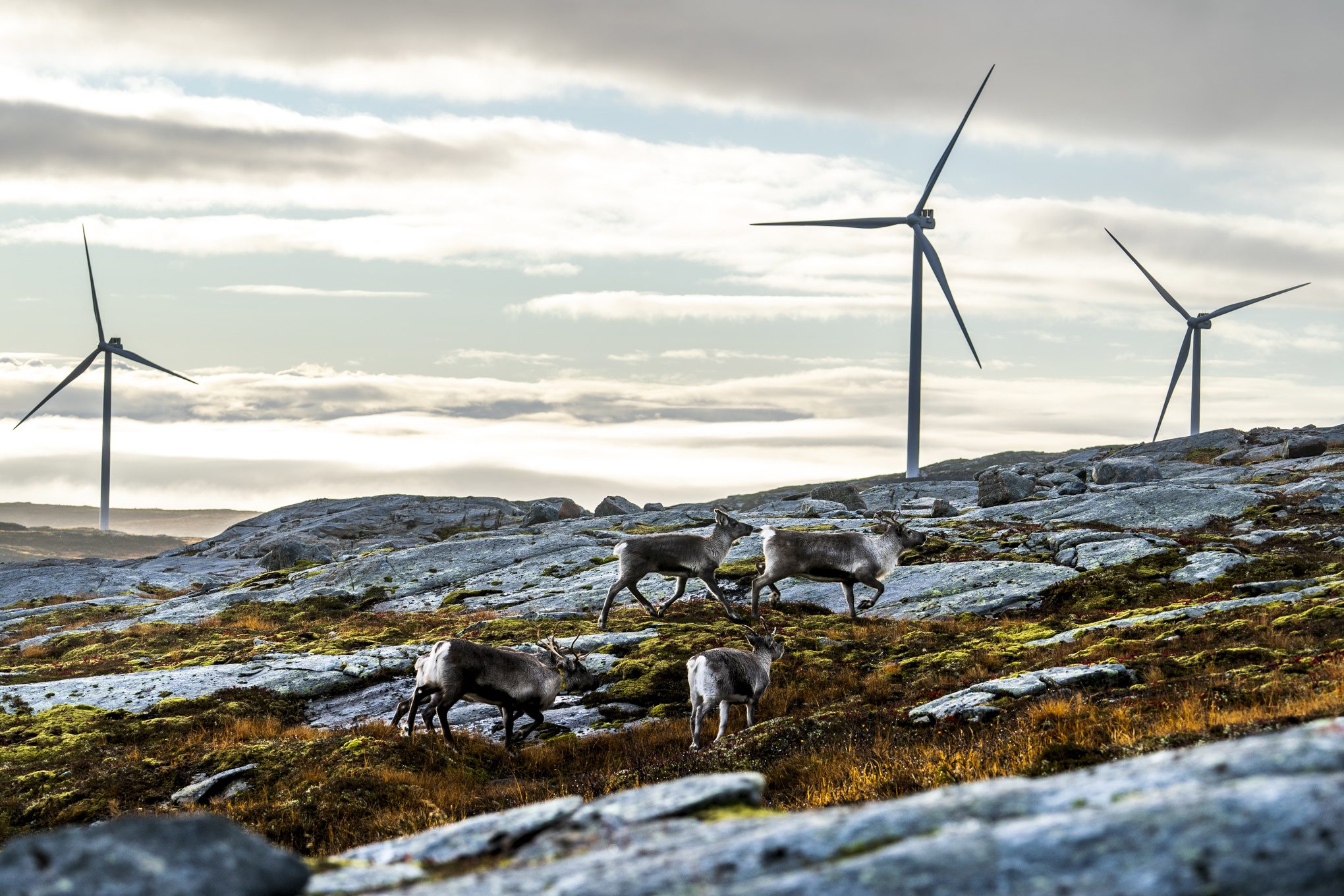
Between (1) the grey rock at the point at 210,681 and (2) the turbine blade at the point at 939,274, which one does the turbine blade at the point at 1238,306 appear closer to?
(2) the turbine blade at the point at 939,274

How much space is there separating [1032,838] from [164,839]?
416 cm

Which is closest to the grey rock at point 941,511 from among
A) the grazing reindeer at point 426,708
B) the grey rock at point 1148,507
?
the grey rock at point 1148,507

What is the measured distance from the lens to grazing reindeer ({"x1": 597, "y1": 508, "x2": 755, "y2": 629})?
32.8 metres

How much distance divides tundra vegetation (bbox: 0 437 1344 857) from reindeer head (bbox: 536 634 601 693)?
0.88m

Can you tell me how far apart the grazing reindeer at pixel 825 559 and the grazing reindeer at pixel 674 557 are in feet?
4.35

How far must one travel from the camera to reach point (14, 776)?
826 inches

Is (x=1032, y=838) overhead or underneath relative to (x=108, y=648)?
overhead

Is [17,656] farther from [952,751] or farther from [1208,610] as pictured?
[1208,610]

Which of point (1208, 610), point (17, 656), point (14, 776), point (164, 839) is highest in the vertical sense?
point (164, 839)

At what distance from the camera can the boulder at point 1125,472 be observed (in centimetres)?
7600

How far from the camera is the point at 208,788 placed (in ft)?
62.3

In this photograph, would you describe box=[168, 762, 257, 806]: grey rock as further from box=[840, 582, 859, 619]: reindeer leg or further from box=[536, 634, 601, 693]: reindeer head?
box=[840, 582, 859, 619]: reindeer leg

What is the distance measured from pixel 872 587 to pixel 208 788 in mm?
22432

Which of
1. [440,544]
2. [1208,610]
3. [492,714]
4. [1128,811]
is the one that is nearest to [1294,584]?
[1208,610]
